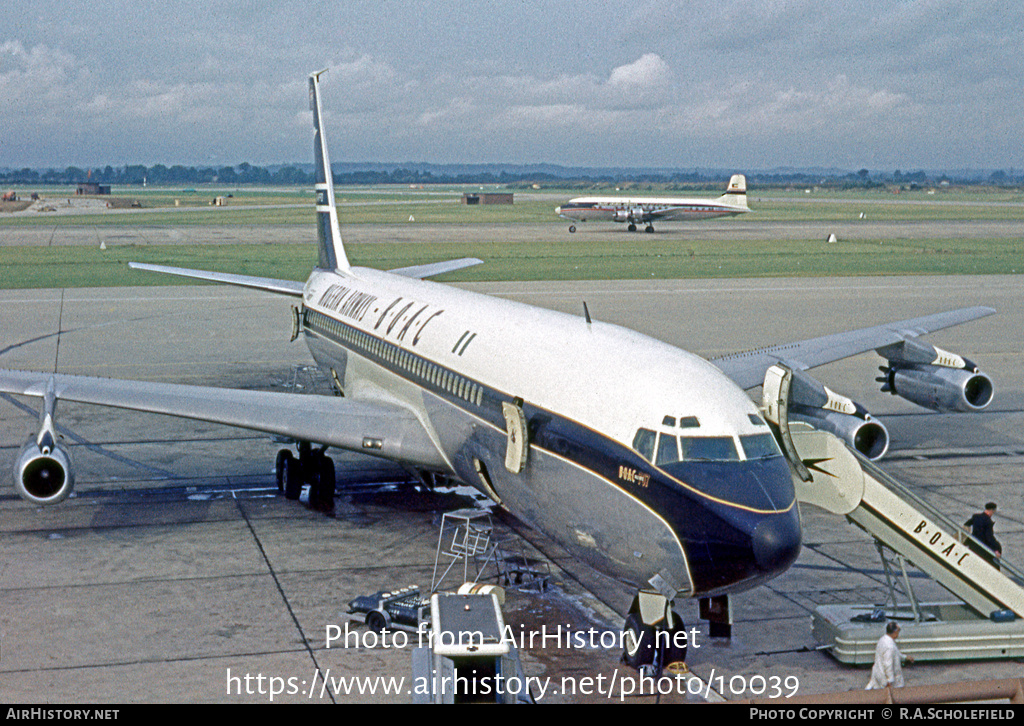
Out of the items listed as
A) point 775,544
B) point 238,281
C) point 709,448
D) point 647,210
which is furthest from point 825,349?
point 647,210

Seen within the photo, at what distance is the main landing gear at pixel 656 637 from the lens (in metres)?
14.7

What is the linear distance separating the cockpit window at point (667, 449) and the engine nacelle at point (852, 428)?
33.3 feet

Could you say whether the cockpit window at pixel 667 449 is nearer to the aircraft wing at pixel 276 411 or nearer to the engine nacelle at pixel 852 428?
the aircraft wing at pixel 276 411

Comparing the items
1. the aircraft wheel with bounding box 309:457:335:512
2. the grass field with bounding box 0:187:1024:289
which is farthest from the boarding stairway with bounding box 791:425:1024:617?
the grass field with bounding box 0:187:1024:289

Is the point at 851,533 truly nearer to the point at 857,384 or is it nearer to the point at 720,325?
the point at 857,384

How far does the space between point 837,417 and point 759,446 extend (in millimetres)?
10462

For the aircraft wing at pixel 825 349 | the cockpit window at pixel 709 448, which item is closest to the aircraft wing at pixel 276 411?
the cockpit window at pixel 709 448

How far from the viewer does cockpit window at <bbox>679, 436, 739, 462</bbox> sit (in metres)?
14.3

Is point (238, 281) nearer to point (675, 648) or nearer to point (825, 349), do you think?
point (825, 349)

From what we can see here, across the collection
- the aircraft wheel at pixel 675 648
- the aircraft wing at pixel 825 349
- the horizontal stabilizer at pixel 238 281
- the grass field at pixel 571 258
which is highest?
the horizontal stabilizer at pixel 238 281

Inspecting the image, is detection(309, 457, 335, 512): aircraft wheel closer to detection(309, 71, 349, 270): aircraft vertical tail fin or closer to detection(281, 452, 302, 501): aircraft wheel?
detection(281, 452, 302, 501): aircraft wheel

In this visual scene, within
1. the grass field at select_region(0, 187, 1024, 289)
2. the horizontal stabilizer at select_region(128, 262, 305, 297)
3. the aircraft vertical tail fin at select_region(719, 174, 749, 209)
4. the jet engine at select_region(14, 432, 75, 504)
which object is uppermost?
the aircraft vertical tail fin at select_region(719, 174, 749, 209)

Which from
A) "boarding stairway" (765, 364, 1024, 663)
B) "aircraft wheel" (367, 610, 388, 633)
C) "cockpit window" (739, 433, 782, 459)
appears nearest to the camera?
"cockpit window" (739, 433, 782, 459)

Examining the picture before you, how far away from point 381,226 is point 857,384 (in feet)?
302
